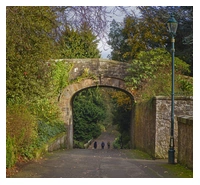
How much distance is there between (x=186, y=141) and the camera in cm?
871

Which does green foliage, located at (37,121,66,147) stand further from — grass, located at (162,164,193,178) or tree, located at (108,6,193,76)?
tree, located at (108,6,193,76)

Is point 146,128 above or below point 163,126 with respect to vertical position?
below

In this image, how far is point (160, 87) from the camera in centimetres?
1606

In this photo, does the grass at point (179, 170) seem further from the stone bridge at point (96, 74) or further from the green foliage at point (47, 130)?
the stone bridge at point (96, 74)

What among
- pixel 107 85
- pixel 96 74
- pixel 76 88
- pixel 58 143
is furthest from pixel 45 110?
pixel 107 85

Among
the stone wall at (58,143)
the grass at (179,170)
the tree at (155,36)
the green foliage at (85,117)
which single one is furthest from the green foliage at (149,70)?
the green foliage at (85,117)

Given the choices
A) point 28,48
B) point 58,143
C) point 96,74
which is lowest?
point 58,143

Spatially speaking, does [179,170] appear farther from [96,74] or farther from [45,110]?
[96,74]

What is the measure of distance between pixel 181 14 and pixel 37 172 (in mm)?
12858

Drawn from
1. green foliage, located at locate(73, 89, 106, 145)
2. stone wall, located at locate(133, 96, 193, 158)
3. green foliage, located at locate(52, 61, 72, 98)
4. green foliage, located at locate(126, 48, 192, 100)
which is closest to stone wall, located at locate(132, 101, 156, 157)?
stone wall, located at locate(133, 96, 193, 158)

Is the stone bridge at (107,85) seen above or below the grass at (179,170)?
above

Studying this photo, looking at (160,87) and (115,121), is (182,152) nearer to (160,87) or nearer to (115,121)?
(160,87)

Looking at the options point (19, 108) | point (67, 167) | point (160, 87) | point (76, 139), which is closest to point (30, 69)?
point (19, 108)

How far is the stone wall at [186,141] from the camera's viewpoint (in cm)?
827
